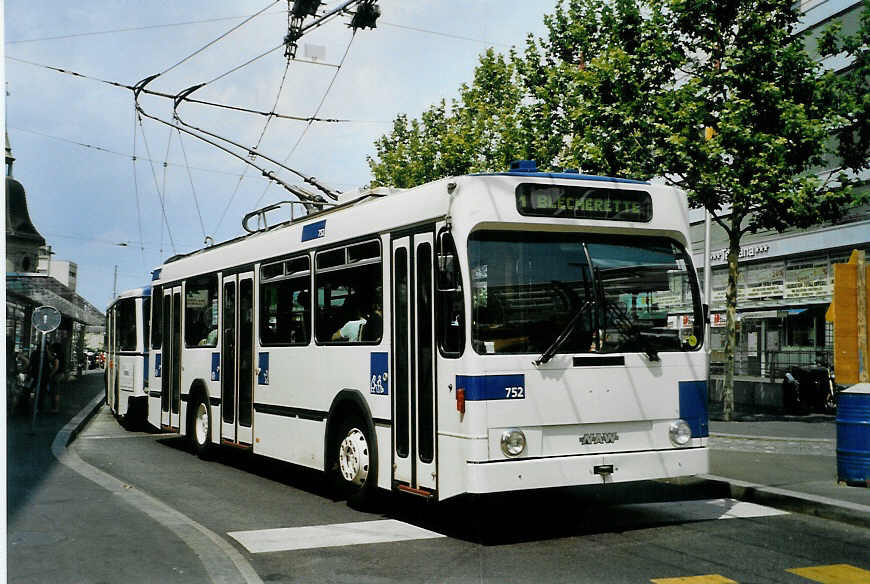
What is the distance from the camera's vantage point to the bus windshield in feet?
26.0

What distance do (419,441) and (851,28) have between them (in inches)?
1073

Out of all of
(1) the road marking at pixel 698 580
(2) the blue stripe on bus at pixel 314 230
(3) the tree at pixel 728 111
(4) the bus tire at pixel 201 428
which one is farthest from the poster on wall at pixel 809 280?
(1) the road marking at pixel 698 580

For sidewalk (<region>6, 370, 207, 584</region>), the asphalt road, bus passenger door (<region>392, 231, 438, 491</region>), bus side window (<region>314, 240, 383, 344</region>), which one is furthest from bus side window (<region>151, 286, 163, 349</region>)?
bus passenger door (<region>392, 231, 438, 491</region>)

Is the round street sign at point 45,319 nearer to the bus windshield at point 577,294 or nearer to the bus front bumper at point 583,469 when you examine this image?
the bus windshield at point 577,294

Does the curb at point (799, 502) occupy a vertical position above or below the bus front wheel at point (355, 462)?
below

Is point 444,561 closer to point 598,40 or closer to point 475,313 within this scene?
point 475,313

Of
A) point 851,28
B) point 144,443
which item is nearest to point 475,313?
point 144,443

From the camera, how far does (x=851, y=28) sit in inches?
1204

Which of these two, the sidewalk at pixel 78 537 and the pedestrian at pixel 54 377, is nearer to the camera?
the sidewalk at pixel 78 537

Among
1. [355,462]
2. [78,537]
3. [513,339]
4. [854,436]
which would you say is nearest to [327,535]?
[355,462]

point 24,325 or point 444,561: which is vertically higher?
point 24,325

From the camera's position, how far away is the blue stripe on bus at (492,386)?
7762mm

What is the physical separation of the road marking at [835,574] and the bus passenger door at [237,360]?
7.36 m

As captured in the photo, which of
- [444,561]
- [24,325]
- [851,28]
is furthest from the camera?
[851,28]
